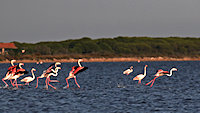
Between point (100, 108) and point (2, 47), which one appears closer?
point (100, 108)

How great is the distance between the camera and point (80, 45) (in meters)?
175

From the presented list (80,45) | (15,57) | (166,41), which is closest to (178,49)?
(166,41)

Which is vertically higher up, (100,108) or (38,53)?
(38,53)

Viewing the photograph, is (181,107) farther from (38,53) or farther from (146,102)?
(38,53)

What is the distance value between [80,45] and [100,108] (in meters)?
156

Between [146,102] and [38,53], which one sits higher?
[38,53]

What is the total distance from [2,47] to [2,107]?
101m

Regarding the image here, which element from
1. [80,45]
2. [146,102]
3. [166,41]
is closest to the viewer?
[146,102]

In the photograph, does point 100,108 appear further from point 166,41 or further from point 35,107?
point 166,41

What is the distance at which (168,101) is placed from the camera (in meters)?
22.1

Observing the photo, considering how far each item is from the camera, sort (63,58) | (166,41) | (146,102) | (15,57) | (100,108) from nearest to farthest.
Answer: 1. (100,108)
2. (146,102)
3. (15,57)
4. (63,58)
5. (166,41)

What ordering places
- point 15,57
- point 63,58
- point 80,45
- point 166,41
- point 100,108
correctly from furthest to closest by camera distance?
1. point 166,41
2. point 80,45
3. point 63,58
4. point 15,57
5. point 100,108

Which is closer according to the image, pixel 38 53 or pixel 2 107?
pixel 2 107

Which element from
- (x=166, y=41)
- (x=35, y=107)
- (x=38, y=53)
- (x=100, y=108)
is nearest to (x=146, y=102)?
(x=100, y=108)
